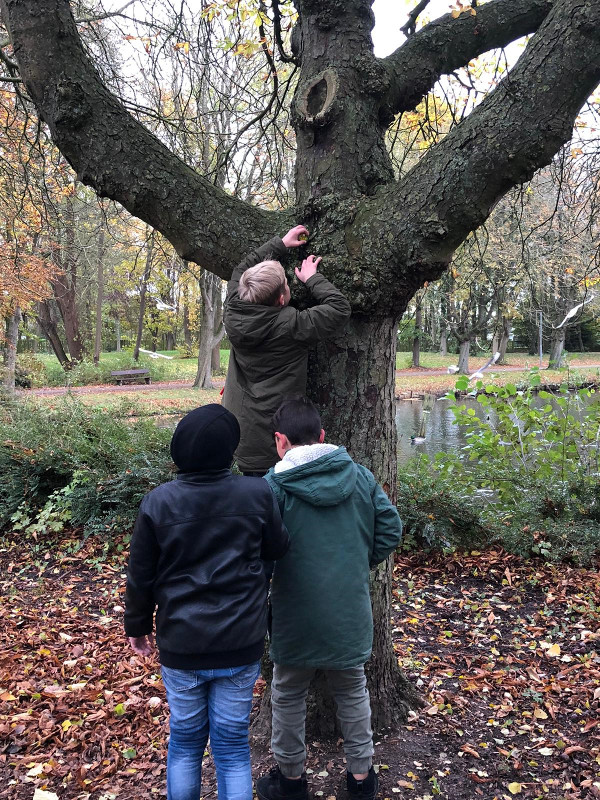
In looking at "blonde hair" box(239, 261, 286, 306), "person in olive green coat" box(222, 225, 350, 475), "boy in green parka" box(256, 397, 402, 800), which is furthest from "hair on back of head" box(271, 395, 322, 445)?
"blonde hair" box(239, 261, 286, 306)

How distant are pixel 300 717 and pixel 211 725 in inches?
16.5

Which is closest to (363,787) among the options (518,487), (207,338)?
(518,487)

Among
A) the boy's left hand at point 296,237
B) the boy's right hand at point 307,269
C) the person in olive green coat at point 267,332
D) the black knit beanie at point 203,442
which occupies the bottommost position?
the black knit beanie at point 203,442

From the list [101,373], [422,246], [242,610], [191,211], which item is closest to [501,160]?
[422,246]

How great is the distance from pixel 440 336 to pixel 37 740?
40.6m

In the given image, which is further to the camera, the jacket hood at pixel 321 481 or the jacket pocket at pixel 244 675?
the jacket hood at pixel 321 481

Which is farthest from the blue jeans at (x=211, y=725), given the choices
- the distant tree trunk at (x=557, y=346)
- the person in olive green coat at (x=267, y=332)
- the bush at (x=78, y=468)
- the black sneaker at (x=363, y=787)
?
the distant tree trunk at (x=557, y=346)

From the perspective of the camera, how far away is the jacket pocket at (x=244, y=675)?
83.2 inches

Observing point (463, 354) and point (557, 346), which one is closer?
point (463, 354)

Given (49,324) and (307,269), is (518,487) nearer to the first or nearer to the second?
(307,269)

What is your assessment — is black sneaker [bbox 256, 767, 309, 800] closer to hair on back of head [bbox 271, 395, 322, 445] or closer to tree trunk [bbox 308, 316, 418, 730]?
tree trunk [bbox 308, 316, 418, 730]

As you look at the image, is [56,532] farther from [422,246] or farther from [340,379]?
[422,246]

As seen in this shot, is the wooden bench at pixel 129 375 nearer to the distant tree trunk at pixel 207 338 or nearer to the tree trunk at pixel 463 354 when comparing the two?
the distant tree trunk at pixel 207 338

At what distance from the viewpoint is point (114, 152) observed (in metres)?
2.71
